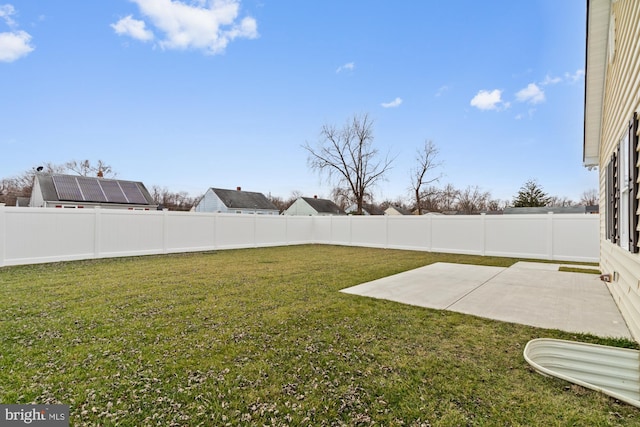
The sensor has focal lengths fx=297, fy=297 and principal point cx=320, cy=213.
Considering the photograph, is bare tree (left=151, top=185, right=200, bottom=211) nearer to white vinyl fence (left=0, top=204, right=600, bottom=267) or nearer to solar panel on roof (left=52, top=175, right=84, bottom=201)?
solar panel on roof (left=52, top=175, right=84, bottom=201)

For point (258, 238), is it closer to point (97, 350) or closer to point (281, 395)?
point (97, 350)

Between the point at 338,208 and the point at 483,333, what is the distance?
38242 millimetres

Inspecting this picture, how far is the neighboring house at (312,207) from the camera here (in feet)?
119

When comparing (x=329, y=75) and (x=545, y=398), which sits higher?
(x=329, y=75)

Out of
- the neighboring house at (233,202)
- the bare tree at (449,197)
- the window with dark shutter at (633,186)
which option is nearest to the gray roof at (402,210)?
the bare tree at (449,197)

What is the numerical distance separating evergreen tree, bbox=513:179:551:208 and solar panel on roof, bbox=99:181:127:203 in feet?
117

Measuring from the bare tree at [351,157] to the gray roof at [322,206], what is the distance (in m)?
12.0

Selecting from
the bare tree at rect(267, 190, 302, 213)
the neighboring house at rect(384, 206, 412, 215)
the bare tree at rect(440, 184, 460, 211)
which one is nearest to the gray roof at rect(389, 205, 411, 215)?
the neighboring house at rect(384, 206, 412, 215)

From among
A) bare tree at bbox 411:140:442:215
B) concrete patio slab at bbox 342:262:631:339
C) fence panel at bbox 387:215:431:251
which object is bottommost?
concrete patio slab at bbox 342:262:631:339

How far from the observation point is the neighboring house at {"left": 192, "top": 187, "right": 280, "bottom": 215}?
94.5 ft

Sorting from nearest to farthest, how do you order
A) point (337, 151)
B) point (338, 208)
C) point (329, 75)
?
1. point (329, 75)
2. point (337, 151)
3. point (338, 208)

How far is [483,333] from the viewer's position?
3.16 meters

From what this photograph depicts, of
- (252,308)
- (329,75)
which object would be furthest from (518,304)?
(329,75)

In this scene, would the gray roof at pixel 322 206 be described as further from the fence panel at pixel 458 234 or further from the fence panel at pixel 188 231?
the fence panel at pixel 458 234
